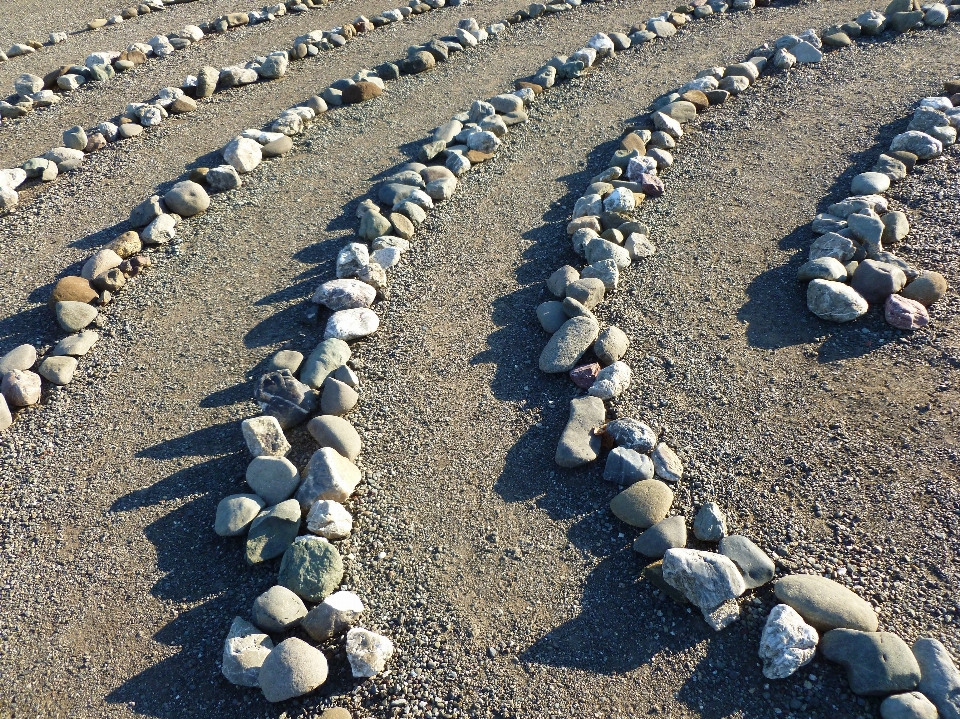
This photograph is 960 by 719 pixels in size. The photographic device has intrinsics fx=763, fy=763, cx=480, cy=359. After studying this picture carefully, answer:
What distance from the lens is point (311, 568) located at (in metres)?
3.34

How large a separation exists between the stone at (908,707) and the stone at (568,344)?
217 centimetres

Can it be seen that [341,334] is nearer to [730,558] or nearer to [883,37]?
[730,558]

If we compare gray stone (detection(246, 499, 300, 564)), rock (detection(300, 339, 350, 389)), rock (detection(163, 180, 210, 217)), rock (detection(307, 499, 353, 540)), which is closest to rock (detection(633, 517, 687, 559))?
rock (detection(307, 499, 353, 540))

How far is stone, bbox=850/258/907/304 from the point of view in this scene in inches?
177

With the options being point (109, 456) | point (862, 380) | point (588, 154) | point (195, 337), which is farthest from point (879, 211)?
point (109, 456)

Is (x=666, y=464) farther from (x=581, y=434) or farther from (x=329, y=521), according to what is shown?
(x=329, y=521)

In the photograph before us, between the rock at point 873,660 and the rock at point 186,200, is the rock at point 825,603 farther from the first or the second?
the rock at point 186,200

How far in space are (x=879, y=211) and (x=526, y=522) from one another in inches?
136

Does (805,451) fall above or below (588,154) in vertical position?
below

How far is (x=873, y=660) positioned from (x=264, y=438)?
9.43 ft

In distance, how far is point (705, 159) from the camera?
19.5 feet

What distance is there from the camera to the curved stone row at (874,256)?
174 inches

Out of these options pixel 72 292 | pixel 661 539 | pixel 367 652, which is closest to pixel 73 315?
pixel 72 292

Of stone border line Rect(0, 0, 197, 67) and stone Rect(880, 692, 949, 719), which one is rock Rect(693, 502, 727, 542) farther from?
stone border line Rect(0, 0, 197, 67)
